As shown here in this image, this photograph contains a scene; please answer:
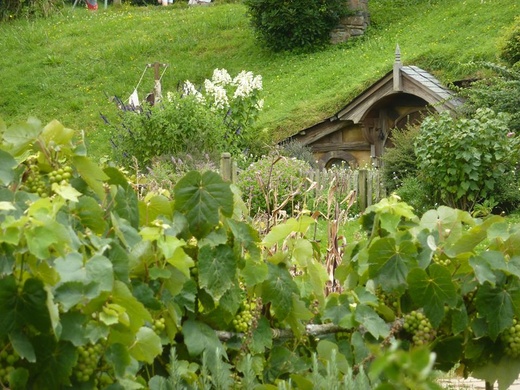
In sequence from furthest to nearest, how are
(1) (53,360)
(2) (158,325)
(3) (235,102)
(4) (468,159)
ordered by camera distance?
1. (3) (235,102)
2. (4) (468,159)
3. (2) (158,325)
4. (1) (53,360)

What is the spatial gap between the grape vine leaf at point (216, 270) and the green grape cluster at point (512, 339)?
0.94m

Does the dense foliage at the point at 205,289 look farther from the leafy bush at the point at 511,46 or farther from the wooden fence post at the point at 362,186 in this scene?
the leafy bush at the point at 511,46

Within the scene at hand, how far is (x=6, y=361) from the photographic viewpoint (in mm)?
2270

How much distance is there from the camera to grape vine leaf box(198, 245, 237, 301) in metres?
2.88

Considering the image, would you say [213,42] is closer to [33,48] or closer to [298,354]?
[33,48]

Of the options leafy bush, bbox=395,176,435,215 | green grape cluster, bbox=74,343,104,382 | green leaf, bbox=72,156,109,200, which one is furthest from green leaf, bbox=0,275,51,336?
leafy bush, bbox=395,176,435,215

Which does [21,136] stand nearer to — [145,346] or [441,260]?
[145,346]

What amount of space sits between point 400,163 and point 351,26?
12338 mm

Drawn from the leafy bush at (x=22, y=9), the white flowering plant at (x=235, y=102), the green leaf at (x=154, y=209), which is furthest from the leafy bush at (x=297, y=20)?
the green leaf at (x=154, y=209)

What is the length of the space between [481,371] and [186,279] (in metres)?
1.11

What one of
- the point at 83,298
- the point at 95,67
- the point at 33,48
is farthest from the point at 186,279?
the point at 33,48

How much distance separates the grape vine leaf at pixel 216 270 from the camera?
288 centimetres

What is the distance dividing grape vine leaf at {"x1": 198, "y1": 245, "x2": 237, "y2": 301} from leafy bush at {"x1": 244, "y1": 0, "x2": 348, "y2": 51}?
79.6ft

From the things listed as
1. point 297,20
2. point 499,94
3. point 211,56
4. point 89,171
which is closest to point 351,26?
point 297,20
